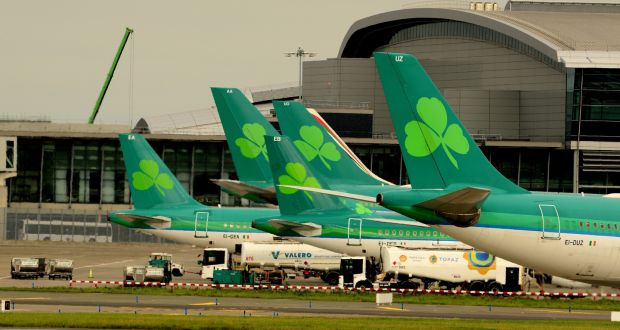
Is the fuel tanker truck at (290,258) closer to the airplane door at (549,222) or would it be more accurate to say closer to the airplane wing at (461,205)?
the airplane door at (549,222)

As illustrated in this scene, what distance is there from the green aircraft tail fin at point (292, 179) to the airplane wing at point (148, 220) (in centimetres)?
1323

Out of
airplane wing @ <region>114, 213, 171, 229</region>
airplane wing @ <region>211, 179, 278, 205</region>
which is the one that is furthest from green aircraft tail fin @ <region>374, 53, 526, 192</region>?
airplane wing @ <region>114, 213, 171, 229</region>

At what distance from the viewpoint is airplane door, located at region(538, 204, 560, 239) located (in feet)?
170

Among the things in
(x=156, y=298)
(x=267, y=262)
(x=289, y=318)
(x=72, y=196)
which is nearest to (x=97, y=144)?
(x=72, y=196)

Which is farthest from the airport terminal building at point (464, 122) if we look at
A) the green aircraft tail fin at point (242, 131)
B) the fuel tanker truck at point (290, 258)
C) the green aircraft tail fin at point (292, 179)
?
the green aircraft tail fin at point (292, 179)

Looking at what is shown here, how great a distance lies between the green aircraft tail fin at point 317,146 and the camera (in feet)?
296

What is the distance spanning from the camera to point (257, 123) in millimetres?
93500

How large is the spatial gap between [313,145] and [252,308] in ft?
103

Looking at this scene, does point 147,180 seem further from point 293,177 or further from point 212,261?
point 293,177

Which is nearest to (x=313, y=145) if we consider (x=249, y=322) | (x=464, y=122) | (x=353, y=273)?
(x=353, y=273)

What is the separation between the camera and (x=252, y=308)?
60438 mm

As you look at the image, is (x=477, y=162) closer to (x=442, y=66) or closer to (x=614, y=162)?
(x=614, y=162)

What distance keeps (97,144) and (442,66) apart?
45625 mm

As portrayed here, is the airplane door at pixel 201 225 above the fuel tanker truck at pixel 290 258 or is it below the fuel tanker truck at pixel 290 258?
above
